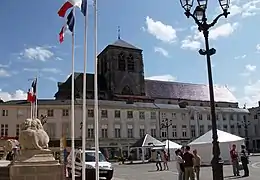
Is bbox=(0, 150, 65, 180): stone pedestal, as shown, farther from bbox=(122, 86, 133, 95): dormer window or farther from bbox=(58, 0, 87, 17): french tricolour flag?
bbox=(122, 86, 133, 95): dormer window

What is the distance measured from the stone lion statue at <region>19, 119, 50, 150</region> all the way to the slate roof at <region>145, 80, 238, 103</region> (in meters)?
75.3

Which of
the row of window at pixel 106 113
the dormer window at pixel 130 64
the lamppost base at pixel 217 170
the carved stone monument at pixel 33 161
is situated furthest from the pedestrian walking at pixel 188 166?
the dormer window at pixel 130 64

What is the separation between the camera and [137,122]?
70812mm

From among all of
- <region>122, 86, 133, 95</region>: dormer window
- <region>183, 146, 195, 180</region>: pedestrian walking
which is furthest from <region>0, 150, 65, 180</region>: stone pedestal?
<region>122, 86, 133, 95</region>: dormer window

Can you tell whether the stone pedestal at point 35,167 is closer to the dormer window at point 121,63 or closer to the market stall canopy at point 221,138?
the market stall canopy at point 221,138

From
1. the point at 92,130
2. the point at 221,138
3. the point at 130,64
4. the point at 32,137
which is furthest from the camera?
the point at 130,64

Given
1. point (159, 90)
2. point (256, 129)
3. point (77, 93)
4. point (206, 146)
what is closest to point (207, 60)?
point (206, 146)

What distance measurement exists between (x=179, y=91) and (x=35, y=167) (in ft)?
275

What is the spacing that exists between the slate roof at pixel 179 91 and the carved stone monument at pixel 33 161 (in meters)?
75.4

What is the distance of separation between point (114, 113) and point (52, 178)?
5881cm

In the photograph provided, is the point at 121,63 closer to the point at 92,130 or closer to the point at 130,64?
the point at 130,64

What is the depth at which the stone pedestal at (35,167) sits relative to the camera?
10633 mm

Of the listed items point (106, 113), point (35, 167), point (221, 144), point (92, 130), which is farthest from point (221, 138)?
point (106, 113)

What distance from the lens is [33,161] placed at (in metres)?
10.9
